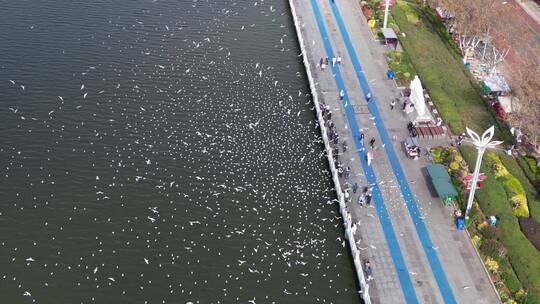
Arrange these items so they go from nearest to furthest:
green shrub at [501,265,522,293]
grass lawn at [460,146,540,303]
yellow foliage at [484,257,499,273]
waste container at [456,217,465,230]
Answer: green shrub at [501,265,522,293]
grass lawn at [460,146,540,303]
yellow foliage at [484,257,499,273]
waste container at [456,217,465,230]

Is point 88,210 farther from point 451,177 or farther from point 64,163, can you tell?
point 451,177

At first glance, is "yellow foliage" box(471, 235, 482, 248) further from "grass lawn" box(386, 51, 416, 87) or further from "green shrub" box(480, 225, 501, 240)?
"grass lawn" box(386, 51, 416, 87)

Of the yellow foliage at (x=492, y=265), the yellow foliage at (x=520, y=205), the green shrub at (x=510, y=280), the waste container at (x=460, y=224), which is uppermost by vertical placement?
the waste container at (x=460, y=224)

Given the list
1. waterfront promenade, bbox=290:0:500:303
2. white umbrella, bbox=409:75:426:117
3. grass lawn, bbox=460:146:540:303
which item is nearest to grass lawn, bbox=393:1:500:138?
white umbrella, bbox=409:75:426:117

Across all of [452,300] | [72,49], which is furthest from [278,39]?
[452,300]

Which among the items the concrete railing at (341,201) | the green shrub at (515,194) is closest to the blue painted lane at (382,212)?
the concrete railing at (341,201)

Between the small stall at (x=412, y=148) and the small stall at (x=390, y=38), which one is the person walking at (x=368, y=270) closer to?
the small stall at (x=412, y=148)
